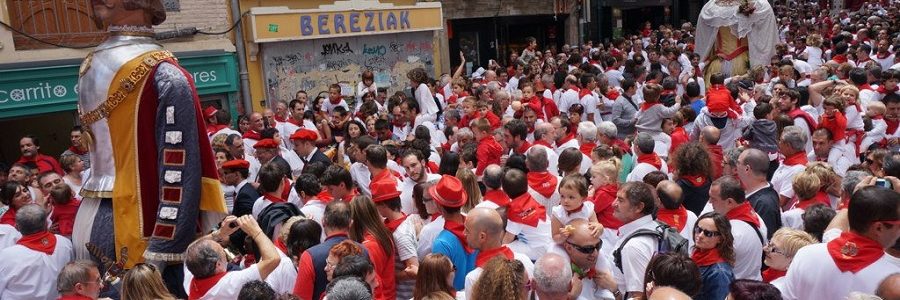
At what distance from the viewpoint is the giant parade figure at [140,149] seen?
3570 millimetres

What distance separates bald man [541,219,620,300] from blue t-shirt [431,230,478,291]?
2.02 feet

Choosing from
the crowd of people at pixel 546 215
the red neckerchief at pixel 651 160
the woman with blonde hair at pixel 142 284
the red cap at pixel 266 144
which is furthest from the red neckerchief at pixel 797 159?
the woman with blonde hair at pixel 142 284

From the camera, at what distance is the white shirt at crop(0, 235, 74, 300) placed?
5082mm

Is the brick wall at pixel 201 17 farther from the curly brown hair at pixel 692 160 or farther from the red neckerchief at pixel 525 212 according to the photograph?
the curly brown hair at pixel 692 160

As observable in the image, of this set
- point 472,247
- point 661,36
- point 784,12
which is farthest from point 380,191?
point 784,12

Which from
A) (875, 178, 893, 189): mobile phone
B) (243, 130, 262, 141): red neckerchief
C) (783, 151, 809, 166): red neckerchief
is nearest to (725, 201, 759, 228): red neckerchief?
(875, 178, 893, 189): mobile phone

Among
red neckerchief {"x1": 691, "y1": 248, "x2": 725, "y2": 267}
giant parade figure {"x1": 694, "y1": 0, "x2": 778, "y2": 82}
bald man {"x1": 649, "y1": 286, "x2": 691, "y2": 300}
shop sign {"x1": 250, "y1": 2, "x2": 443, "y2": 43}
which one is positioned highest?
shop sign {"x1": 250, "y1": 2, "x2": 443, "y2": 43}

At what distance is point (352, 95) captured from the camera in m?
15.1

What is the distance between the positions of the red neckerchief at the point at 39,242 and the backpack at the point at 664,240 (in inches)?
150

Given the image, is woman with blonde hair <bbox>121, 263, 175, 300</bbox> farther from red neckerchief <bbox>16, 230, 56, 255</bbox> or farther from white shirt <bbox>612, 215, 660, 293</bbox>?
white shirt <bbox>612, 215, 660, 293</bbox>

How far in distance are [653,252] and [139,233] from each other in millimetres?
2723

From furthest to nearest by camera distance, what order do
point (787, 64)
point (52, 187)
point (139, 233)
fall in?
point (787, 64) < point (52, 187) < point (139, 233)

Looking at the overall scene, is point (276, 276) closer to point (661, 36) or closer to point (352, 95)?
point (352, 95)

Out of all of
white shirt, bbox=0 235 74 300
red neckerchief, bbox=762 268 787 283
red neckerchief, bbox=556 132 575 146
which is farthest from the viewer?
red neckerchief, bbox=556 132 575 146
